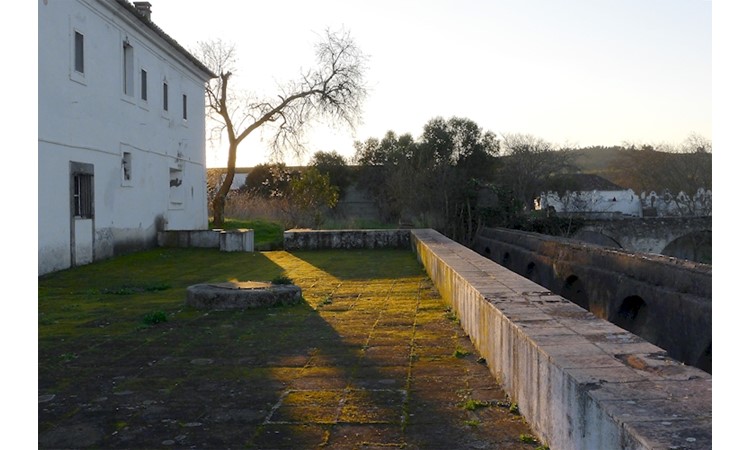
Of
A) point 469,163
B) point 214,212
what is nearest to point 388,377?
point 214,212

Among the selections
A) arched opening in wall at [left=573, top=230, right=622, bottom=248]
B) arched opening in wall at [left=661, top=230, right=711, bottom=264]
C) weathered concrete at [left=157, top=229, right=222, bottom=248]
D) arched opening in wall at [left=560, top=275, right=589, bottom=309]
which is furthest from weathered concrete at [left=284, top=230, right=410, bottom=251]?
arched opening in wall at [left=661, top=230, right=711, bottom=264]

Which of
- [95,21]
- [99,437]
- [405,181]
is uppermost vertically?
[95,21]

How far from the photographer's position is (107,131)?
1636 centimetres

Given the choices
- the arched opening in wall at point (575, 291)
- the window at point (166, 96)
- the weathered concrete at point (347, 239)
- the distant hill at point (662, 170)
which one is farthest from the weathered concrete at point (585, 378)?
the distant hill at point (662, 170)

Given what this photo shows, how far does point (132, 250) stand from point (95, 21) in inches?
228

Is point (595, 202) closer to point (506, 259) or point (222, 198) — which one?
point (222, 198)

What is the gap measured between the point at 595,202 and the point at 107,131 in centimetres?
4454

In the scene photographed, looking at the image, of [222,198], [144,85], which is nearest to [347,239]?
[144,85]

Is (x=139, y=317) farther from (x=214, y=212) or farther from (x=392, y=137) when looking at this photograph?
(x=392, y=137)

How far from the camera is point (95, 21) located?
620 inches

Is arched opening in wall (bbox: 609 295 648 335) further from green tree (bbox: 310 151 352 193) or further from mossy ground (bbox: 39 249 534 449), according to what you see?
green tree (bbox: 310 151 352 193)

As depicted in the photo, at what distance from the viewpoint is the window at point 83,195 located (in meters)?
14.9

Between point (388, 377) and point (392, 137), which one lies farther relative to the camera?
point (392, 137)
